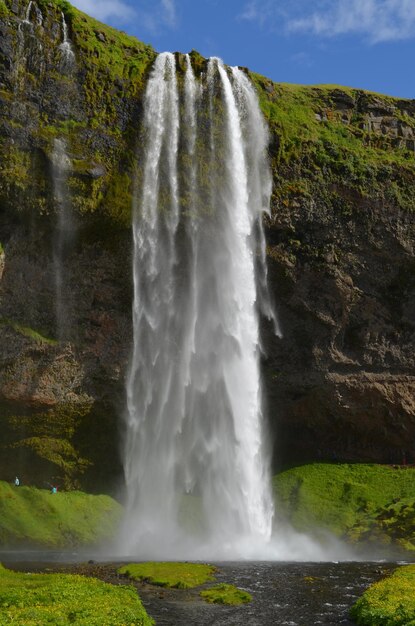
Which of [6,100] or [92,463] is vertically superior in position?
[6,100]

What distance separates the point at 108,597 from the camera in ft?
74.8

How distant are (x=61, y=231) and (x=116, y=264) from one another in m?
4.79

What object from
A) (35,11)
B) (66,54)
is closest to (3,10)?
(35,11)

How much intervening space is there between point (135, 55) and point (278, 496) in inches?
1487

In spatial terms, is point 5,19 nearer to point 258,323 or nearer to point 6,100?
point 6,100

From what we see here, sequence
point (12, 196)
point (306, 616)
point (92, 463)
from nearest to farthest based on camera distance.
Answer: point (306, 616), point (12, 196), point (92, 463)

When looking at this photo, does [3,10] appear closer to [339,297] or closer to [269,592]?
[339,297]

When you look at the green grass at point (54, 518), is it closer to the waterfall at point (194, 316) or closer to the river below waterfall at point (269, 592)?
the waterfall at point (194, 316)

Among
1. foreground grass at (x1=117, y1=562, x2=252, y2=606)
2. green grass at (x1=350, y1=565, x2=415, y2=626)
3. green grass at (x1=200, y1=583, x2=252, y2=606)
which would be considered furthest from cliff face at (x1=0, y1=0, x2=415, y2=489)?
green grass at (x1=350, y1=565, x2=415, y2=626)

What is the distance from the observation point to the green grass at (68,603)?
18.9m

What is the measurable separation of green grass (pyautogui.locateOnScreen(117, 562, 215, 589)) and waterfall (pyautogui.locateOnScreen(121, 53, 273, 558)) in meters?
13.8

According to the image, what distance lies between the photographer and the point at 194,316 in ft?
167

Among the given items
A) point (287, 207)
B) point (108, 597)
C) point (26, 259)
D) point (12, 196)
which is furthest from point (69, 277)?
point (108, 597)

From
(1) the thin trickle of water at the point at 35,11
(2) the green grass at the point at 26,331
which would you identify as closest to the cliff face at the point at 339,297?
(2) the green grass at the point at 26,331
